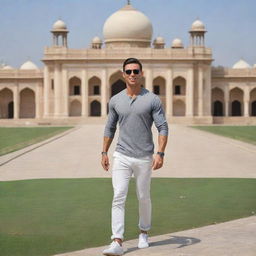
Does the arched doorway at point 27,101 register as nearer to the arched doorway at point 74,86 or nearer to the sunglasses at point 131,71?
the arched doorway at point 74,86

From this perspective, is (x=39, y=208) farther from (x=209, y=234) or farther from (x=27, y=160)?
(x=27, y=160)

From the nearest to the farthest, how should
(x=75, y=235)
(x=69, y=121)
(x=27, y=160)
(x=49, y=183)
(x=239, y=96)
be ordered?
(x=75, y=235), (x=49, y=183), (x=27, y=160), (x=69, y=121), (x=239, y=96)

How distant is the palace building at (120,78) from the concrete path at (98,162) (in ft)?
109

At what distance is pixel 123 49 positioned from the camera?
189ft

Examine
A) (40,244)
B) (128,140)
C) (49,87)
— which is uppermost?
(49,87)

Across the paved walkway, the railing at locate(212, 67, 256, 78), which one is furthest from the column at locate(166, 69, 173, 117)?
the paved walkway

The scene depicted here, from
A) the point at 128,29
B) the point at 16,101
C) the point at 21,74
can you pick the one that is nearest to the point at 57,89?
the point at 16,101

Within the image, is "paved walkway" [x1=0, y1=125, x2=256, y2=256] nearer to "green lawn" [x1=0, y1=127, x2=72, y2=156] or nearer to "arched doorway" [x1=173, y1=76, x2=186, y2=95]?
"green lawn" [x1=0, y1=127, x2=72, y2=156]

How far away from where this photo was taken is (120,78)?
61938 mm

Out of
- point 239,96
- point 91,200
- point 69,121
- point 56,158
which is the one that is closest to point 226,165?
point 56,158

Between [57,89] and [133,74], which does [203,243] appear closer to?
[133,74]

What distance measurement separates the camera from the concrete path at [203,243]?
20.5 feet

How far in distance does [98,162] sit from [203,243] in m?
10.4

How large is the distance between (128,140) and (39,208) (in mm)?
2717
